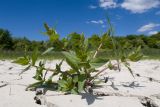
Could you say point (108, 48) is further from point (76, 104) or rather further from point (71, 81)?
point (76, 104)

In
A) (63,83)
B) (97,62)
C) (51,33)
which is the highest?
(51,33)

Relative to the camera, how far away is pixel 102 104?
1.59 m

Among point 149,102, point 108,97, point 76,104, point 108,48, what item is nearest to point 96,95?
point 108,97

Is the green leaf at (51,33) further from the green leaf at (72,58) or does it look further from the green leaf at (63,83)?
the green leaf at (63,83)

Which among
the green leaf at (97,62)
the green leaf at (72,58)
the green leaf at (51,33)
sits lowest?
the green leaf at (97,62)

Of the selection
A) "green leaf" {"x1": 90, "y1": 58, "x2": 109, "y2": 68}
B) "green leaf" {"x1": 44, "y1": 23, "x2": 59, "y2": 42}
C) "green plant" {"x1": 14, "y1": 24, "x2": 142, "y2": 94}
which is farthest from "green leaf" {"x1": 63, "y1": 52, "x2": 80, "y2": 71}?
"green leaf" {"x1": 44, "y1": 23, "x2": 59, "y2": 42}

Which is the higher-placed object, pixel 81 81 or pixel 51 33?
pixel 51 33

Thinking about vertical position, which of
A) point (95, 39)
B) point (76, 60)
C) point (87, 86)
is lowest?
point (87, 86)

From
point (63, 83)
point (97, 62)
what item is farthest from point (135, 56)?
point (63, 83)

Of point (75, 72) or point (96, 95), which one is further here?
point (75, 72)

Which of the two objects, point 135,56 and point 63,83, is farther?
point 135,56

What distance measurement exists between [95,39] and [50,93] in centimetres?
60

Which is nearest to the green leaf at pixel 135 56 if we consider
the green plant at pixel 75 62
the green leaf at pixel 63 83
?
the green plant at pixel 75 62

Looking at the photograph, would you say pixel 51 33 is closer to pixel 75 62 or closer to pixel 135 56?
pixel 75 62
